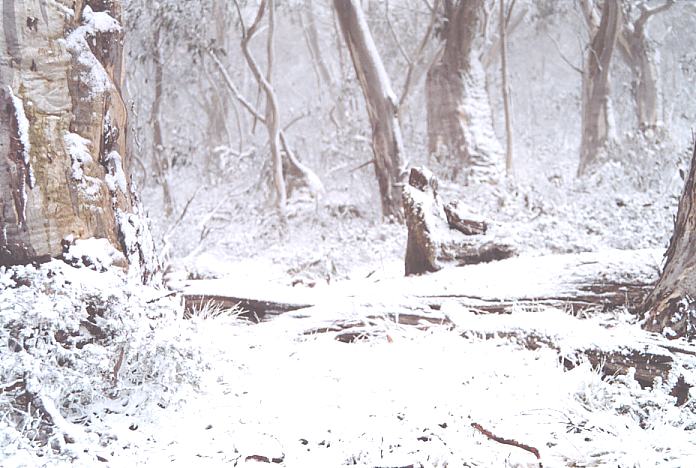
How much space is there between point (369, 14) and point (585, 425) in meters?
15.6

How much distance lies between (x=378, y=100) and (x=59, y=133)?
243 inches

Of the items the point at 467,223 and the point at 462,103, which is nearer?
the point at 467,223

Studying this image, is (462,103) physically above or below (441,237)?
above

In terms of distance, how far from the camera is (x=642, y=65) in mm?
12961

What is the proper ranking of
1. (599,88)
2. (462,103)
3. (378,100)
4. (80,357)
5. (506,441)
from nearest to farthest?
(506,441) < (80,357) < (378,100) < (462,103) < (599,88)

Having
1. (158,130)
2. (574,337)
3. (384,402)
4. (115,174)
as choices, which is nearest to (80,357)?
(115,174)

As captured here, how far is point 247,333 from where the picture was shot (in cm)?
355

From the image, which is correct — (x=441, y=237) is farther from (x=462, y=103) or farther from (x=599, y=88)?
(x=599, y=88)

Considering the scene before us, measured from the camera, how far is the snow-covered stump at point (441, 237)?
4578 mm

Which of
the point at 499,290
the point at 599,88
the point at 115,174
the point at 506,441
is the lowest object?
the point at 506,441

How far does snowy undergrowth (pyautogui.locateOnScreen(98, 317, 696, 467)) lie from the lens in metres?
2.04

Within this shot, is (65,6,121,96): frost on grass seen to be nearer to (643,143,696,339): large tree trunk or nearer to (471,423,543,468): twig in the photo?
(471,423,543,468): twig

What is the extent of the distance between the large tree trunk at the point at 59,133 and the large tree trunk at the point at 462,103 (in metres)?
7.62

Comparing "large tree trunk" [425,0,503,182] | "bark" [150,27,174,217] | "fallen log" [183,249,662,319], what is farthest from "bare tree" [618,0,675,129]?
"fallen log" [183,249,662,319]
